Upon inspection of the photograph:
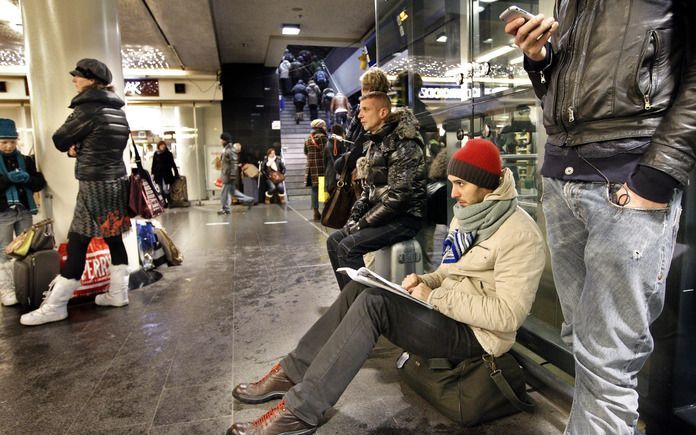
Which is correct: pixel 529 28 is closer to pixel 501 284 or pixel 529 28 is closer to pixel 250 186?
pixel 501 284

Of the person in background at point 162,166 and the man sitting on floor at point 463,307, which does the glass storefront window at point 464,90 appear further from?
the person in background at point 162,166

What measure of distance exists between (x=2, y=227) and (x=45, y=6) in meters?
1.94

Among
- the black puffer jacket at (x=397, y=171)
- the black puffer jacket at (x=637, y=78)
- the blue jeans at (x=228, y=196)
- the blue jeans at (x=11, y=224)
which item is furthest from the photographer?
the blue jeans at (x=228, y=196)

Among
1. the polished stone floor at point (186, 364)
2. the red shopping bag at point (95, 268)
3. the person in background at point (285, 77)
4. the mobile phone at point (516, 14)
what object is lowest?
the polished stone floor at point (186, 364)

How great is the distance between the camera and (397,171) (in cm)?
306

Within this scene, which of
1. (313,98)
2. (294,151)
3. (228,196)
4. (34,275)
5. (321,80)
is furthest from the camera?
(321,80)

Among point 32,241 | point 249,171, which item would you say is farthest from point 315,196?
point 32,241

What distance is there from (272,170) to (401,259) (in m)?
8.85

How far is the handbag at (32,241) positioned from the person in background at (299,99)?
1449 centimetres

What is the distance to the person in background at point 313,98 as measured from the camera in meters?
17.6

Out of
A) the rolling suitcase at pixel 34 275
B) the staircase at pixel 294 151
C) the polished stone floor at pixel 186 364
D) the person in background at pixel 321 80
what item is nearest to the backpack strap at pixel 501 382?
the polished stone floor at pixel 186 364

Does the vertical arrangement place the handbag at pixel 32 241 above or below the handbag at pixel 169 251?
above

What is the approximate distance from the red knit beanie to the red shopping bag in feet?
10.6

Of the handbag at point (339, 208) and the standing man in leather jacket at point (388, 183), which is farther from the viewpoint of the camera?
the handbag at point (339, 208)
